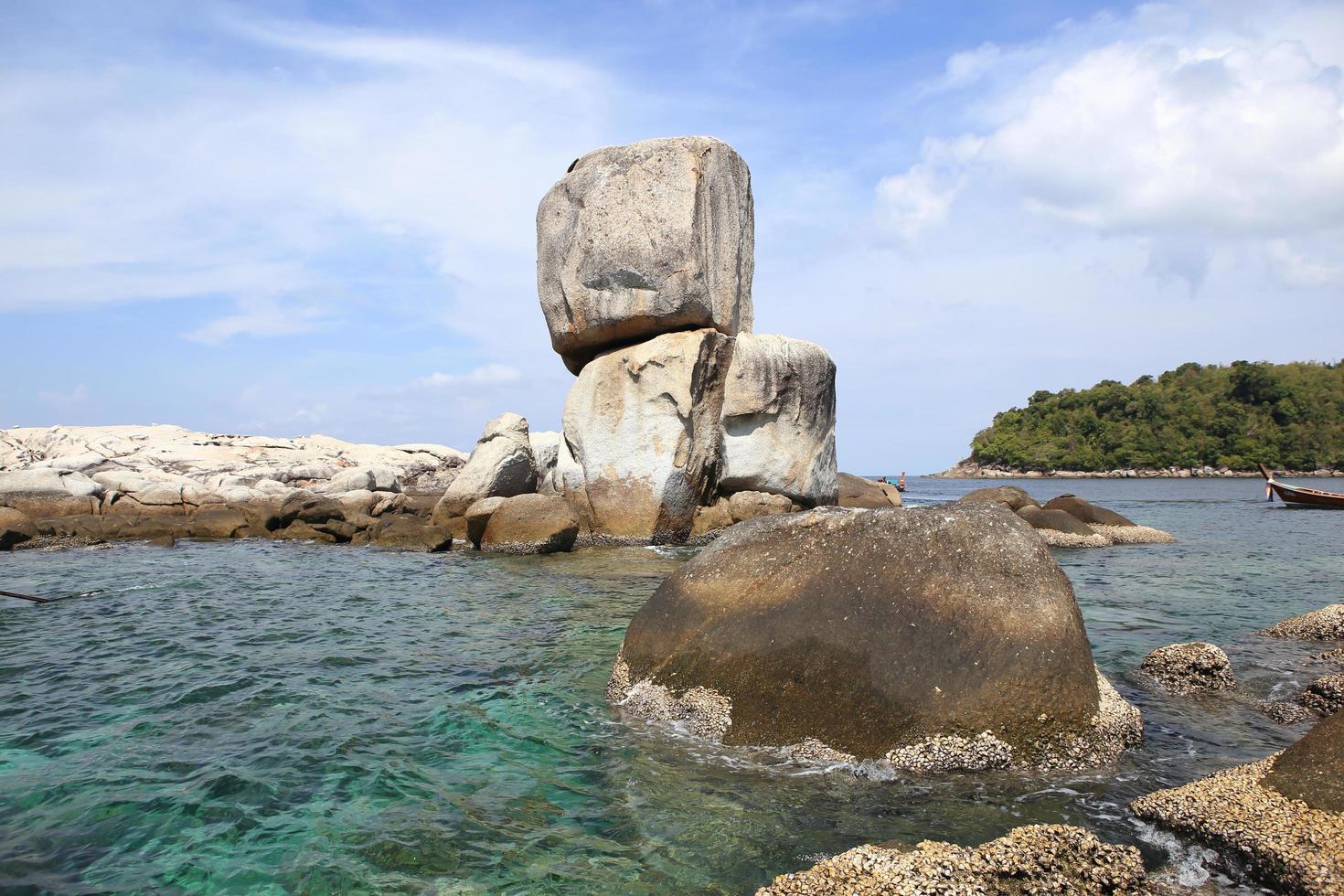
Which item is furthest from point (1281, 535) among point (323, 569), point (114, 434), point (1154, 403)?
point (1154, 403)

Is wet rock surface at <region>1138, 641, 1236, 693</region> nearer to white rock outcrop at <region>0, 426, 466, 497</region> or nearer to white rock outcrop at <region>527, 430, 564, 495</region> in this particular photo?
white rock outcrop at <region>527, 430, 564, 495</region>

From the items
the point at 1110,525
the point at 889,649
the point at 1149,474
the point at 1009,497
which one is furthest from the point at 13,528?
the point at 1149,474

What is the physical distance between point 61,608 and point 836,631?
11.5 metres

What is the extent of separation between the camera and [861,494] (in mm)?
29000

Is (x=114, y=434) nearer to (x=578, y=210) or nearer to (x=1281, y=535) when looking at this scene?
(x=578, y=210)

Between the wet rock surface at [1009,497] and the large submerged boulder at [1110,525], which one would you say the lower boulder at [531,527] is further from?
the large submerged boulder at [1110,525]

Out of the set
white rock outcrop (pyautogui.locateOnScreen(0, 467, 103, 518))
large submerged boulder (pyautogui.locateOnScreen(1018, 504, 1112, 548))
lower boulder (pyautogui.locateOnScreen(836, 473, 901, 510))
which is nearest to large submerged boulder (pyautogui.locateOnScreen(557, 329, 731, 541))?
lower boulder (pyautogui.locateOnScreen(836, 473, 901, 510))

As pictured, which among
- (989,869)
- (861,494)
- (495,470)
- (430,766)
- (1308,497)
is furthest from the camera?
(1308,497)

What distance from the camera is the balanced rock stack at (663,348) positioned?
19250 mm

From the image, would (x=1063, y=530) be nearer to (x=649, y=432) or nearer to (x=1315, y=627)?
(x=649, y=432)

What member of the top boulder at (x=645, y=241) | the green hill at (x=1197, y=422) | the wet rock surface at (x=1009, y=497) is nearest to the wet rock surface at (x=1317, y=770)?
the top boulder at (x=645, y=241)

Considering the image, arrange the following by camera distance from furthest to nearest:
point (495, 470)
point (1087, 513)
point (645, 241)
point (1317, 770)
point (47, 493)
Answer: point (47, 493), point (1087, 513), point (495, 470), point (645, 241), point (1317, 770)

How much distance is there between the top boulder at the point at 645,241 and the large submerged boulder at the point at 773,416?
4.10ft

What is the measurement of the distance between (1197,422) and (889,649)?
323 ft
